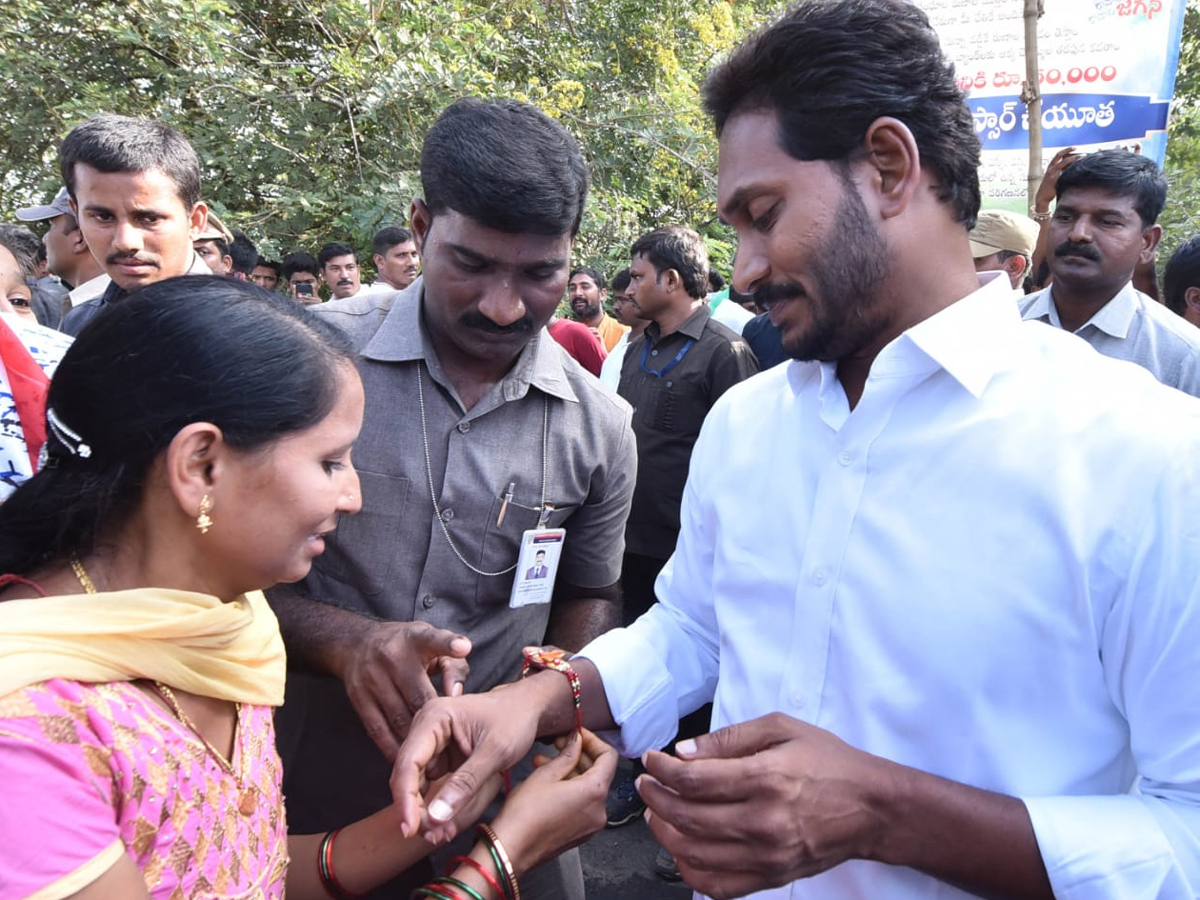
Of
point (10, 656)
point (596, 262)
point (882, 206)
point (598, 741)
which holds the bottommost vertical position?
point (596, 262)

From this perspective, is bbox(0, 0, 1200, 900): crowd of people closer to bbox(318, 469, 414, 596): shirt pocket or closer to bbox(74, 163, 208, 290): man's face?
bbox(318, 469, 414, 596): shirt pocket

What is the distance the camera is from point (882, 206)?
1.41m

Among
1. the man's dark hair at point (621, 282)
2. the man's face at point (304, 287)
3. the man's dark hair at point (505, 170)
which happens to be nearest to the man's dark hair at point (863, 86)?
the man's dark hair at point (505, 170)

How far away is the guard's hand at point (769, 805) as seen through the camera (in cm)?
113

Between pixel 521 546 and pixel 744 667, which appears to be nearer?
pixel 744 667

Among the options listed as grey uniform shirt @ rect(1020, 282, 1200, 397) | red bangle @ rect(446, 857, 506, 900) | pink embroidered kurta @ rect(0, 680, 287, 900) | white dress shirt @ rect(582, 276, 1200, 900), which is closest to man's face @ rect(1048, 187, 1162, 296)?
grey uniform shirt @ rect(1020, 282, 1200, 397)

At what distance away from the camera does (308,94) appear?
9547 mm

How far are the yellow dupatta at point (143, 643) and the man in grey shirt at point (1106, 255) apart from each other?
3.66 m

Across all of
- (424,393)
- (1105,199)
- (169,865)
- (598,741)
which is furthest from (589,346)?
(169,865)

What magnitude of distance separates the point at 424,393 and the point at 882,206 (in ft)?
3.83

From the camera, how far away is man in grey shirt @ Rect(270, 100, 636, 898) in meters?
2.02

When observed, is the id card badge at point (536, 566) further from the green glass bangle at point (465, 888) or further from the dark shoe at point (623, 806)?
→ the dark shoe at point (623, 806)

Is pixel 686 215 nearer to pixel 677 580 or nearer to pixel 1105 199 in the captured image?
pixel 1105 199

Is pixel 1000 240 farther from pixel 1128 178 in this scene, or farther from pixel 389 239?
pixel 389 239
